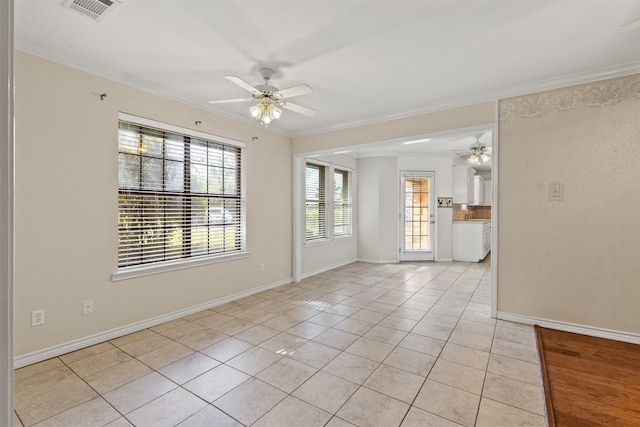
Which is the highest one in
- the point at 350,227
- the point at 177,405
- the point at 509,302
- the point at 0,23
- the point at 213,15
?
the point at 213,15

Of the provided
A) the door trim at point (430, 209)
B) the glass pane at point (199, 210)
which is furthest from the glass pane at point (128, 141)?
the door trim at point (430, 209)

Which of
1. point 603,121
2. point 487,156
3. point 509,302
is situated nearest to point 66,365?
point 509,302

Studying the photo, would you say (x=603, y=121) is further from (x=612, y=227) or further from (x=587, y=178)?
(x=612, y=227)

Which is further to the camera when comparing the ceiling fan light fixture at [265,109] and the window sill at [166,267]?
the window sill at [166,267]

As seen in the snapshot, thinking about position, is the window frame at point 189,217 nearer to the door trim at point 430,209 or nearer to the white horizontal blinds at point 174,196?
the white horizontal blinds at point 174,196

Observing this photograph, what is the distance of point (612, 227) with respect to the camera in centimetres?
289

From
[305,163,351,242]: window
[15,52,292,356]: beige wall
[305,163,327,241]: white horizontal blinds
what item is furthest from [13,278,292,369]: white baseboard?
[305,163,351,242]: window

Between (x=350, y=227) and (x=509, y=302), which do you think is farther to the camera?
(x=350, y=227)

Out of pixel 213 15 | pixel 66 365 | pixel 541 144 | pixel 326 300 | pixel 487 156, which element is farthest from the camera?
pixel 487 156

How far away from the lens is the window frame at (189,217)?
Result: 303 cm

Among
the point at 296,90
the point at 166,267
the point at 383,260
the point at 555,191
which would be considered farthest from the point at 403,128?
the point at 383,260

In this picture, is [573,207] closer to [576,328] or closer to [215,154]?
[576,328]

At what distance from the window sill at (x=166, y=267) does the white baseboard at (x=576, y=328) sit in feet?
11.2

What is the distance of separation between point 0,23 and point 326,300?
399 centimetres
